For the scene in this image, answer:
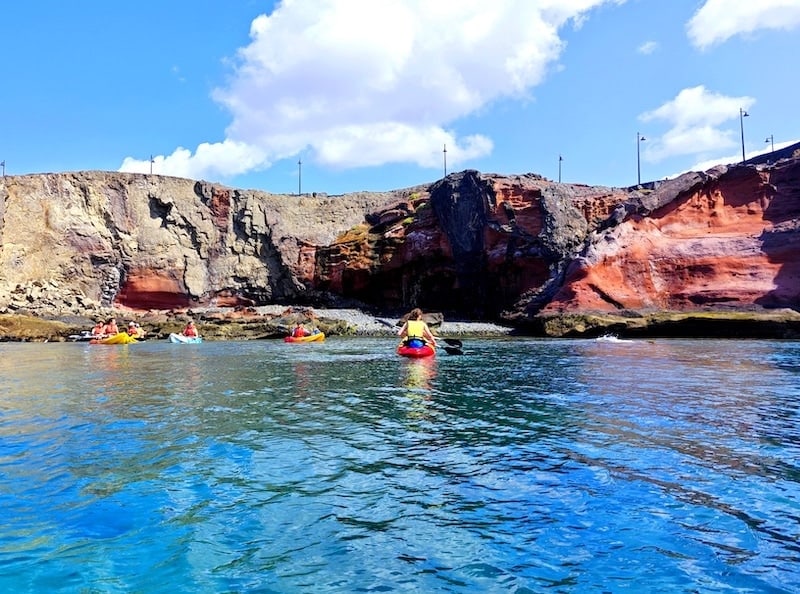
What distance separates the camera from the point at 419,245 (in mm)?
47531

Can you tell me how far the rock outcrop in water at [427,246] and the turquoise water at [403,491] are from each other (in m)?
24.6

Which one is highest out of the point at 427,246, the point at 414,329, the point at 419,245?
the point at 419,245

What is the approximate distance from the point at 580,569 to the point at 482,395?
26.3 feet

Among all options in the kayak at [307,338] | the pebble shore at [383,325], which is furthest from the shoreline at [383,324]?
the kayak at [307,338]

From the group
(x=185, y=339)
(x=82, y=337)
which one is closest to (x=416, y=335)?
(x=185, y=339)

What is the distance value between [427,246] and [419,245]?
0.74 metres

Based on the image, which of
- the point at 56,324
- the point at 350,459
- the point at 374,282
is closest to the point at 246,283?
the point at 374,282

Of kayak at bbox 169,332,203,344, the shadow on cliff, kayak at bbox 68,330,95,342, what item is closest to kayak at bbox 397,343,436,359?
kayak at bbox 169,332,203,344

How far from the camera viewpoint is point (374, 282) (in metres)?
51.4

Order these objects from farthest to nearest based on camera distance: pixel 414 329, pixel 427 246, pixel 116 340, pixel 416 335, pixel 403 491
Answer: pixel 427 246 < pixel 116 340 < pixel 414 329 < pixel 416 335 < pixel 403 491

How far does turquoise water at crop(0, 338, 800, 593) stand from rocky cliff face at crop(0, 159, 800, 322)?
81.0ft

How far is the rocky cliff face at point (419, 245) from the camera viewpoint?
35.2 metres

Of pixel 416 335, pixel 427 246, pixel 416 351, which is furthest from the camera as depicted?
pixel 427 246

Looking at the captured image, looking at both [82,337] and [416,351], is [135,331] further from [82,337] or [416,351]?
[416,351]
